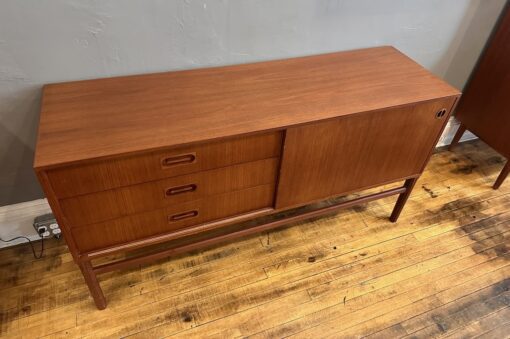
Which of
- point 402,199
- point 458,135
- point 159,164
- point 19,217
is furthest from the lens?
point 458,135

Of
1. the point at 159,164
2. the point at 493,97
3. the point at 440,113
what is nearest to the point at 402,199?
the point at 440,113

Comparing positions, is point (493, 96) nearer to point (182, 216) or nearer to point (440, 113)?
point (440, 113)

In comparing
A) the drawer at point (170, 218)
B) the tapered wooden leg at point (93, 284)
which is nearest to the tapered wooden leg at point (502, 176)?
the drawer at point (170, 218)

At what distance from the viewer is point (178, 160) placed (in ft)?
3.67

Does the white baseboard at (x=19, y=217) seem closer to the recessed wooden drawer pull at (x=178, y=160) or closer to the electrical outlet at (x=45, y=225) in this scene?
the electrical outlet at (x=45, y=225)

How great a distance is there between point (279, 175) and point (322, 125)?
0.77 feet

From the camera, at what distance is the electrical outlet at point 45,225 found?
158 cm

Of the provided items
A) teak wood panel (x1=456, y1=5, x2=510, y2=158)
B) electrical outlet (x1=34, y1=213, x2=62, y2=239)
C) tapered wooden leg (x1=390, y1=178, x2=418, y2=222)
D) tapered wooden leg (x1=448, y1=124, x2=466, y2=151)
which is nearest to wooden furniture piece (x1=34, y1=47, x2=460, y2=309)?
tapered wooden leg (x1=390, y1=178, x2=418, y2=222)

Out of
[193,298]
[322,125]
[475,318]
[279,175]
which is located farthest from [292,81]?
[475,318]

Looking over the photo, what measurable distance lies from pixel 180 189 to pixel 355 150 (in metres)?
0.66

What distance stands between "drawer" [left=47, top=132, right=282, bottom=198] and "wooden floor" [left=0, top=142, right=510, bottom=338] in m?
0.61

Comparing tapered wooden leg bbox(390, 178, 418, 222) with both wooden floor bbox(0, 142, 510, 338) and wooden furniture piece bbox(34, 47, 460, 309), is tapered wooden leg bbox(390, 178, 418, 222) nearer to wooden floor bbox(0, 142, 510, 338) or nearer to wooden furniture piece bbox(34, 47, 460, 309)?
wooden floor bbox(0, 142, 510, 338)

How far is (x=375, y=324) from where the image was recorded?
145 centimetres

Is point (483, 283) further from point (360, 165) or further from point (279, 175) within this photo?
point (279, 175)
